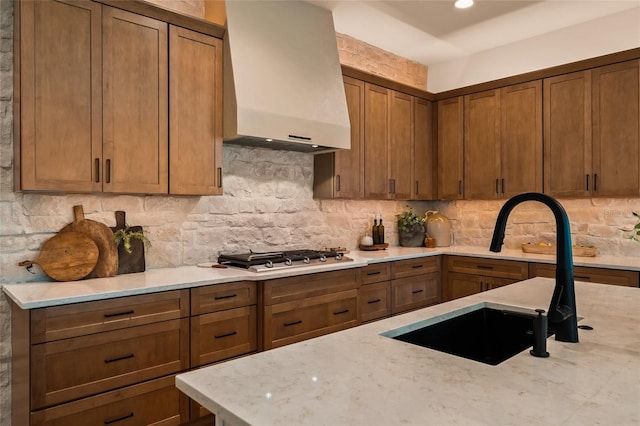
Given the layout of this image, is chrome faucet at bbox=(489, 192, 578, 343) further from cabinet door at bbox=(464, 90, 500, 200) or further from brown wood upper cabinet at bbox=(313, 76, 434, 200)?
cabinet door at bbox=(464, 90, 500, 200)

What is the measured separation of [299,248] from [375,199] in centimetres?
98

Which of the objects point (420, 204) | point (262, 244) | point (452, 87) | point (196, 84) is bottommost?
point (262, 244)

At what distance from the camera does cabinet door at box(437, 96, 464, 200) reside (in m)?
4.77

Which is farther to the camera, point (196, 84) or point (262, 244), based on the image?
point (262, 244)

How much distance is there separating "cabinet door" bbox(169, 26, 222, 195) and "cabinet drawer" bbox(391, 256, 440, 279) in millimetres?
1769

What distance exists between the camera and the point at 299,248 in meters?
3.96

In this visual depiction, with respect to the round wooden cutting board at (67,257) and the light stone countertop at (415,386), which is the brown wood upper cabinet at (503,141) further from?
the round wooden cutting board at (67,257)

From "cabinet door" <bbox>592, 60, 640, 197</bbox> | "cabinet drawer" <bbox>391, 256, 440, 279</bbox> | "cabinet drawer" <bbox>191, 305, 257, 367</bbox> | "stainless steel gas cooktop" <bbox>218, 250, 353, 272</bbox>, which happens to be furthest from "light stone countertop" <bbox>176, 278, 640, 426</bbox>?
"cabinet door" <bbox>592, 60, 640, 197</bbox>

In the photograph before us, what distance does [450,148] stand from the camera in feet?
15.9

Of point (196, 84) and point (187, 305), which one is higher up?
point (196, 84)

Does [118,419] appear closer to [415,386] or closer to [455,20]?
[415,386]

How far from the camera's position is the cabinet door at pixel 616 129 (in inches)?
144

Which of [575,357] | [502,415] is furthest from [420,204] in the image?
[502,415]

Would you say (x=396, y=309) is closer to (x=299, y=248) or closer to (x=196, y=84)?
Result: (x=299, y=248)
